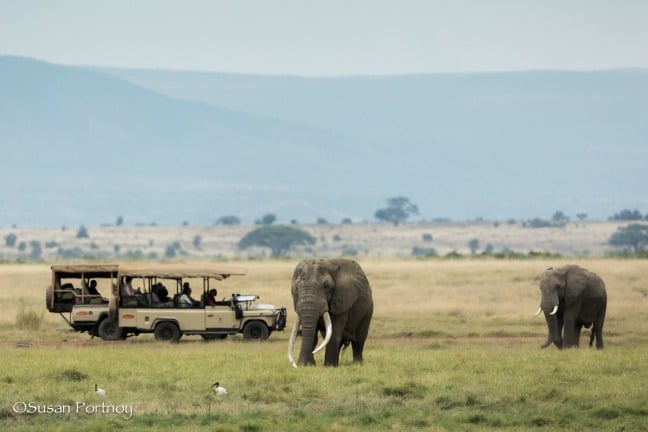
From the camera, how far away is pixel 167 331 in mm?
34344

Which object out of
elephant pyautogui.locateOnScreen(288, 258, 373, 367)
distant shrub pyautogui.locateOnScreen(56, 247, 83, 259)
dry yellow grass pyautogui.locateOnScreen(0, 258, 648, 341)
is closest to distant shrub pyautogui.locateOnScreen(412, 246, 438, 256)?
distant shrub pyautogui.locateOnScreen(56, 247, 83, 259)

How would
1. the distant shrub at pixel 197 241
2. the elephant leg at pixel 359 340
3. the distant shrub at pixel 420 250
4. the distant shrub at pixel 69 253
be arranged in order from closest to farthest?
the elephant leg at pixel 359 340 → the distant shrub at pixel 420 250 → the distant shrub at pixel 69 253 → the distant shrub at pixel 197 241

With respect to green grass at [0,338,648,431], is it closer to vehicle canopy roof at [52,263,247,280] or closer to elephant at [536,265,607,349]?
elephant at [536,265,607,349]

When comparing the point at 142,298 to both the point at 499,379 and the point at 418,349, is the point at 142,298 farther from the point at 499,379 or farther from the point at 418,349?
the point at 499,379

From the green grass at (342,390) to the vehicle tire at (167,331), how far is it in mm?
4098

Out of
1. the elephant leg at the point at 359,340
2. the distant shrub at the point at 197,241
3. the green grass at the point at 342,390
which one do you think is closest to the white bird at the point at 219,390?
the green grass at the point at 342,390

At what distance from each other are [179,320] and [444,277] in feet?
87.6

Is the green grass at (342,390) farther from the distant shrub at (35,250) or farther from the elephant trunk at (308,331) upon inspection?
the distant shrub at (35,250)

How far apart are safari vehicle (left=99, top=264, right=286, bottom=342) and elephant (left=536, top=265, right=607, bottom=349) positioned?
6480 mm

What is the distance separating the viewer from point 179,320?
34.3 meters

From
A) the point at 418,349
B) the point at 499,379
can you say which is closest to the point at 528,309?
the point at 418,349

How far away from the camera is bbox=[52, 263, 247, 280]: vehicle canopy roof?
113ft

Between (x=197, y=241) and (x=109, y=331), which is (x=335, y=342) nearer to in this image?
(x=109, y=331)

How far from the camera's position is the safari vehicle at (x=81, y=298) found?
113ft
